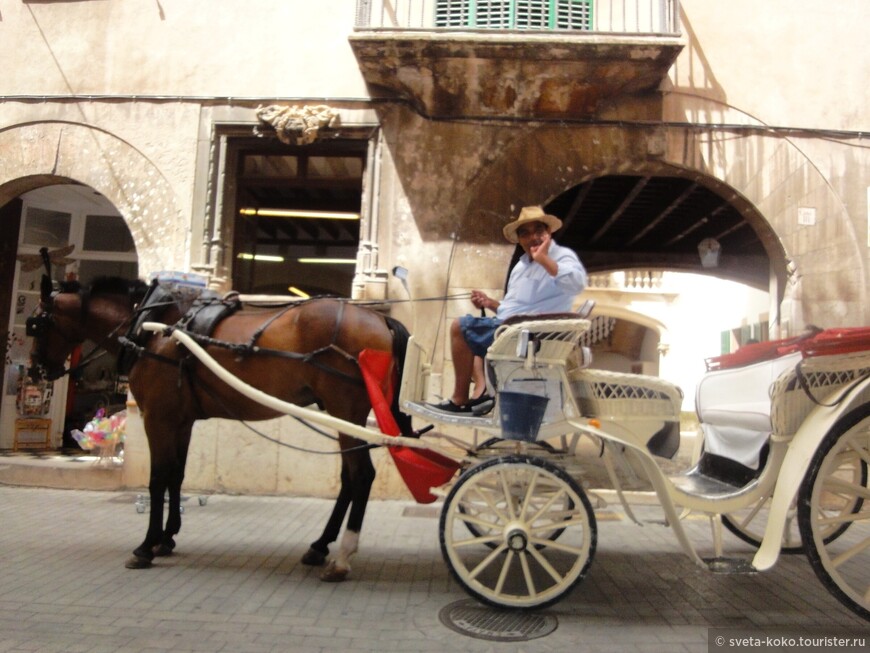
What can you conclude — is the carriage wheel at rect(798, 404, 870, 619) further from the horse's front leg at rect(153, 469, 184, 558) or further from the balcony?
the balcony

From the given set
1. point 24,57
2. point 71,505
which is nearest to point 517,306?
point 71,505

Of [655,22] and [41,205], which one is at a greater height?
[655,22]

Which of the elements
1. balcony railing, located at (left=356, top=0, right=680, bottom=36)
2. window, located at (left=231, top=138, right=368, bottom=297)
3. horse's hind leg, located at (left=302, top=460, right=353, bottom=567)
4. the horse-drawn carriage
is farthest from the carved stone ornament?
horse's hind leg, located at (left=302, top=460, right=353, bottom=567)

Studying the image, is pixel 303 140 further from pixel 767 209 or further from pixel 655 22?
pixel 767 209

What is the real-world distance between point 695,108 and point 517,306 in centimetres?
421

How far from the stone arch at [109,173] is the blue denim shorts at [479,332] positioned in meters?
4.07

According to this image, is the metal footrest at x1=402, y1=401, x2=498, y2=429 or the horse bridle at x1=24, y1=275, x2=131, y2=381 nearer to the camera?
the metal footrest at x1=402, y1=401, x2=498, y2=429

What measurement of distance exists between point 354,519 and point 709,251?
7427mm

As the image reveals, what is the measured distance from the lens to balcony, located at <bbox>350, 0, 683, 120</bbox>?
591 cm

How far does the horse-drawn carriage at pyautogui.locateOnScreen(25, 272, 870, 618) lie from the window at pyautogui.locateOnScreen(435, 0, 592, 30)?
4.03 m

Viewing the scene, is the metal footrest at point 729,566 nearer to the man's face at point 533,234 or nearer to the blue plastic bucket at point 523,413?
the blue plastic bucket at point 523,413

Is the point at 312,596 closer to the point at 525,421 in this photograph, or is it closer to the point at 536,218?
the point at 525,421

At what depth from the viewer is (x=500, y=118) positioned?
21.4ft

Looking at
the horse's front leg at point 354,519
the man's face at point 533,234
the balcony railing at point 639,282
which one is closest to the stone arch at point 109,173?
the horse's front leg at point 354,519
